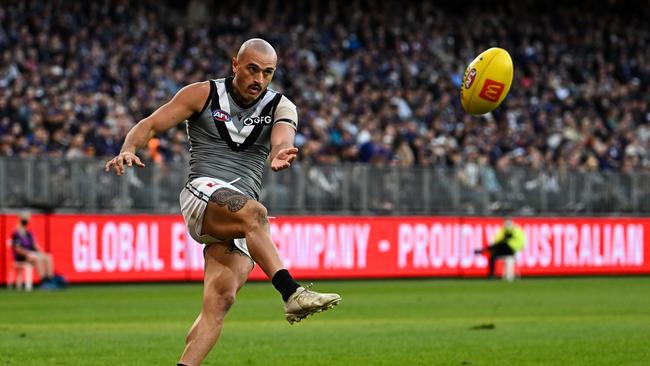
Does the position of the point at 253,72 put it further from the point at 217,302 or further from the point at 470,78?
the point at 470,78

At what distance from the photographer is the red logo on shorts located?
472 inches

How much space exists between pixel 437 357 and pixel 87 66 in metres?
19.5

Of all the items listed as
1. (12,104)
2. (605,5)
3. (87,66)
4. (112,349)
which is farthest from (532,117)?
(112,349)

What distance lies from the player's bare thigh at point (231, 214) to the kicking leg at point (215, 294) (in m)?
0.26

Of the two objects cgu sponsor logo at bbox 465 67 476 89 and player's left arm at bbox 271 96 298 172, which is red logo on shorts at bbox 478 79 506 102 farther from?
player's left arm at bbox 271 96 298 172

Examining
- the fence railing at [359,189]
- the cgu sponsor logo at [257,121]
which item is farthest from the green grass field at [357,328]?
the cgu sponsor logo at [257,121]

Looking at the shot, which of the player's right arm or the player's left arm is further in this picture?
the player's right arm

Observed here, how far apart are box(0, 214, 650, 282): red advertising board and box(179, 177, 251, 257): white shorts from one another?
19.4 metres

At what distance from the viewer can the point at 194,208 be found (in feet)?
27.7

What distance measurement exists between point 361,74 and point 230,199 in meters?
28.7

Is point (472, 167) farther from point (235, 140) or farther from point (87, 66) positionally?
point (235, 140)

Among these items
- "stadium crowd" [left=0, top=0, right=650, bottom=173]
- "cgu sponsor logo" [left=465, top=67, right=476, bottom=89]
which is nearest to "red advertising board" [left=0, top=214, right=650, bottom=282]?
"stadium crowd" [left=0, top=0, right=650, bottom=173]

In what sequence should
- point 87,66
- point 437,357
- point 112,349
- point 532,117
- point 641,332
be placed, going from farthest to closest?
point 532,117 < point 87,66 < point 641,332 < point 112,349 < point 437,357

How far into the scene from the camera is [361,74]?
36688 mm
